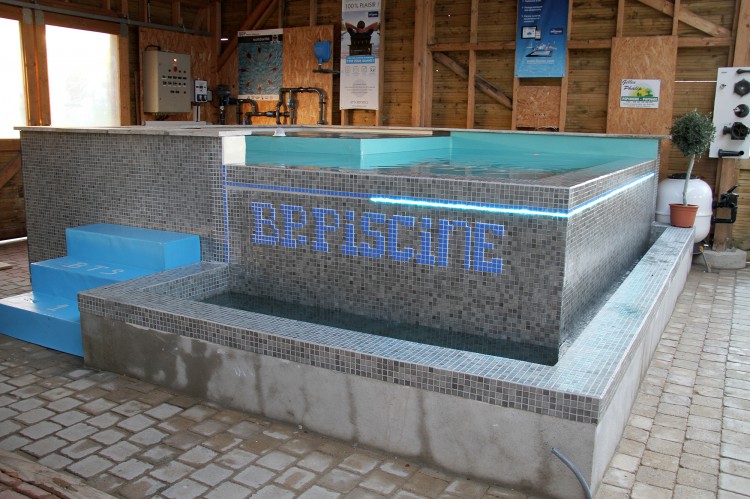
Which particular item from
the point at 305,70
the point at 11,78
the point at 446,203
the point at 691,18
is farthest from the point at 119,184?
the point at 691,18

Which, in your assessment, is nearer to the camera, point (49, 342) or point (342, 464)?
point (342, 464)

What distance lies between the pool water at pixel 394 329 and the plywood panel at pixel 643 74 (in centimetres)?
582

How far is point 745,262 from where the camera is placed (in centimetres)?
769

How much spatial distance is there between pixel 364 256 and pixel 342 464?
1384 millimetres

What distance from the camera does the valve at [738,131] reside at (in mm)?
7551

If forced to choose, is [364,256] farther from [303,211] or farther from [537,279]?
[537,279]

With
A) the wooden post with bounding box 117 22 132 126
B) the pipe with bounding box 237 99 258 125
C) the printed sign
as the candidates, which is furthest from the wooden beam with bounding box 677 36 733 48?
the wooden post with bounding box 117 22 132 126

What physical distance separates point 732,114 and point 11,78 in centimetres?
885

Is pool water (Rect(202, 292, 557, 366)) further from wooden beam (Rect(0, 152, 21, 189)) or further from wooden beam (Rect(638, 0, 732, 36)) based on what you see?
wooden beam (Rect(638, 0, 732, 36))

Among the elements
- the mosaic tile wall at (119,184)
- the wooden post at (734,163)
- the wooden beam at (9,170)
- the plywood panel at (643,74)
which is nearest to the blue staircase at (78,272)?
the mosaic tile wall at (119,184)

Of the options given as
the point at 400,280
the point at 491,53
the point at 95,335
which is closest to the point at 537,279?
the point at 400,280

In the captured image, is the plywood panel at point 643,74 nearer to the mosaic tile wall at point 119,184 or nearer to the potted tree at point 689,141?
the potted tree at point 689,141

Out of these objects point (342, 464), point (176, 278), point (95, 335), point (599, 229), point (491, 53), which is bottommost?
point (342, 464)

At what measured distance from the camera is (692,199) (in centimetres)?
734
